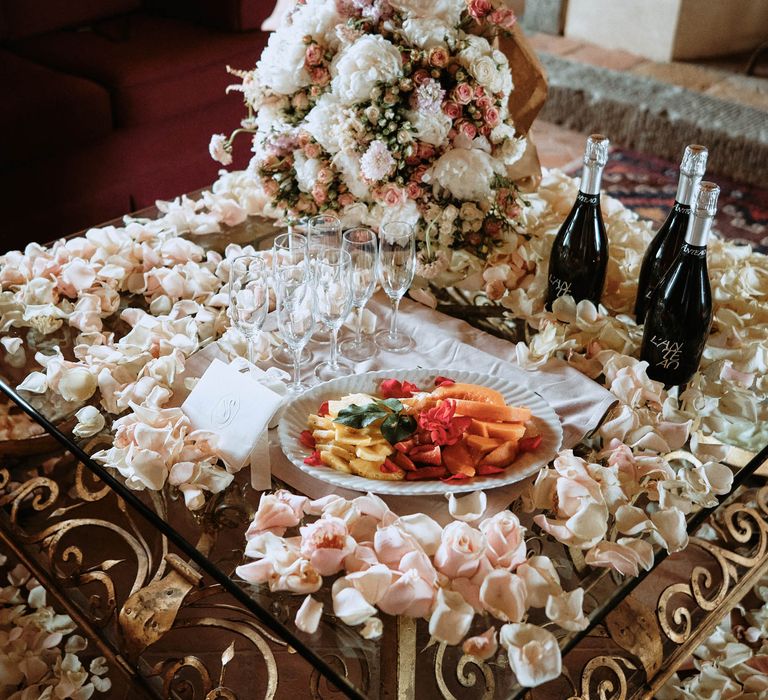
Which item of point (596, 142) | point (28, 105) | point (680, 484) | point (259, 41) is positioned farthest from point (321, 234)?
point (259, 41)

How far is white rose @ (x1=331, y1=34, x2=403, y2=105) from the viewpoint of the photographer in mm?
1280

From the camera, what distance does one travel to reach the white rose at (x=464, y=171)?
4.40ft

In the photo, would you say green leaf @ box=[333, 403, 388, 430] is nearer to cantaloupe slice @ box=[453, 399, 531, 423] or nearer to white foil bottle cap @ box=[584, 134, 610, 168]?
cantaloupe slice @ box=[453, 399, 531, 423]

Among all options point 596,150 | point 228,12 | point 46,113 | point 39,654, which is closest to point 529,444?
point 596,150

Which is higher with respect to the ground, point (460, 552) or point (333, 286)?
point (333, 286)

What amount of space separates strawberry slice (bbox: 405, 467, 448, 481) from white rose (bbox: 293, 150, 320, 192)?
581 mm

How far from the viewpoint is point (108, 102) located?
Answer: 2459 millimetres

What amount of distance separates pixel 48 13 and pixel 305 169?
1.87 metres

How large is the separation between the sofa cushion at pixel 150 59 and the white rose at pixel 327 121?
53.1 inches

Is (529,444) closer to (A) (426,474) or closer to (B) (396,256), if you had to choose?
(A) (426,474)

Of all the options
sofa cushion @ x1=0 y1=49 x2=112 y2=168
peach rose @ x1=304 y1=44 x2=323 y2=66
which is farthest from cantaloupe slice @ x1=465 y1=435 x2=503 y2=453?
sofa cushion @ x1=0 y1=49 x2=112 y2=168

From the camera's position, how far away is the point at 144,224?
1662 millimetres

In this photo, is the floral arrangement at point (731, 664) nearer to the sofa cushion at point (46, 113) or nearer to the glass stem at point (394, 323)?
the glass stem at point (394, 323)

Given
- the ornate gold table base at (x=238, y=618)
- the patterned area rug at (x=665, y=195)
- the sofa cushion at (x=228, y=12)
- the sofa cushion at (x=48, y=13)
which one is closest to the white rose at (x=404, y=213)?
the ornate gold table base at (x=238, y=618)
